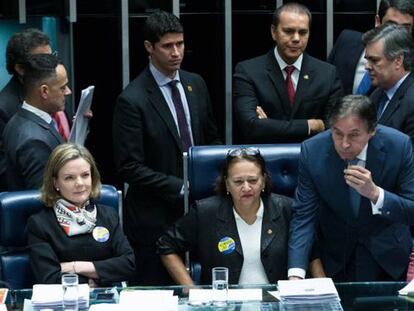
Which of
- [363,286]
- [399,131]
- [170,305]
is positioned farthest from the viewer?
[399,131]

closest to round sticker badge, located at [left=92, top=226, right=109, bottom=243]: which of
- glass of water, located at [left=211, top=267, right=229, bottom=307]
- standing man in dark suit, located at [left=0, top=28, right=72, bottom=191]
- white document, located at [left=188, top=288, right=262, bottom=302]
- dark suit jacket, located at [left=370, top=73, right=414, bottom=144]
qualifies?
white document, located at [left=188, top=288, right=262, bottom=302]

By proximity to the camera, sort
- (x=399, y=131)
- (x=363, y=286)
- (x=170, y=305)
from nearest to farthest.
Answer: (x=170, y=305), (x=363, y=286), (x=399, y=131)

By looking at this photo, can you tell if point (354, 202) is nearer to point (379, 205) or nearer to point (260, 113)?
point (379, 205)

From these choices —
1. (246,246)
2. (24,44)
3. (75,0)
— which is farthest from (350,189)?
(75,0)

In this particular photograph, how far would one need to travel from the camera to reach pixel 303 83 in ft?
20.0

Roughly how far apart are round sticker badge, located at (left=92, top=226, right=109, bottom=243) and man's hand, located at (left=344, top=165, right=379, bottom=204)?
3.71ft

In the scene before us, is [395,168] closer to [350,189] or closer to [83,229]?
[350,189]

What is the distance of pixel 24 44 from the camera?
19.5 feet

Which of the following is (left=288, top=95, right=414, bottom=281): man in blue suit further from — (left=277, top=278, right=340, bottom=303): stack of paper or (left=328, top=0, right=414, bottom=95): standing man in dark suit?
(left=328, top=0, right=414, bottom=95): standing man in dark suit

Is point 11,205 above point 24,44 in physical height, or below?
below

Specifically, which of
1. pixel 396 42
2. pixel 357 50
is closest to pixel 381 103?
pixel 396 42

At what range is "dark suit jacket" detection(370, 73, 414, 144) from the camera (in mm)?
5656

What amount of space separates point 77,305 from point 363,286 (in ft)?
3.96

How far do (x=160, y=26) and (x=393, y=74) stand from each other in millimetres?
1272
